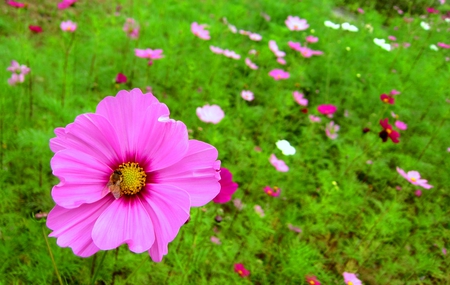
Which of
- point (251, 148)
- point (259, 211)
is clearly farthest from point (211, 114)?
point (259, 211)

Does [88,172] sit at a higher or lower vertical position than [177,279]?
higher

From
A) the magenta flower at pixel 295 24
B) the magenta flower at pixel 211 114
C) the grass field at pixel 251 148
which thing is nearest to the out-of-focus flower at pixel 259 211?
the grass field at pixel 251 148

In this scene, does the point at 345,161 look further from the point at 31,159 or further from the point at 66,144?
the point at 66,144

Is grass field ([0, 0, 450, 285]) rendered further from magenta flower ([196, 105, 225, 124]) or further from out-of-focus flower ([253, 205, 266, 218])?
magenta flower ([196, 105, 225, 124])

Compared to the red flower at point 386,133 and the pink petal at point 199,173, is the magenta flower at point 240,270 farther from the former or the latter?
the red flower at point 386,133

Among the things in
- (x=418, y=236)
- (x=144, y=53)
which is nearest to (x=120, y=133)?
(x=144, y=53)

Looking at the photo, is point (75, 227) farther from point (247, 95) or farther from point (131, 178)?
point (247, 95)
